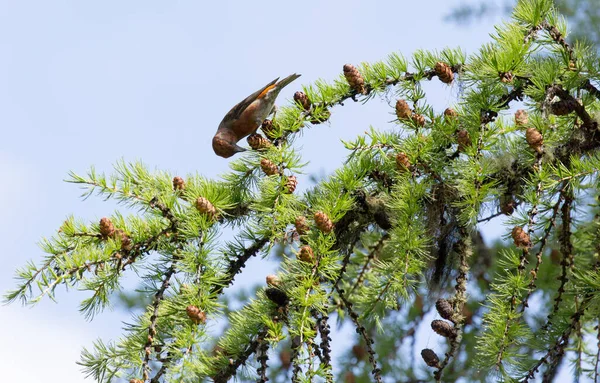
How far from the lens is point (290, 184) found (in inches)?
72.1

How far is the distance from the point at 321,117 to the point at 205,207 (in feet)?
1.42

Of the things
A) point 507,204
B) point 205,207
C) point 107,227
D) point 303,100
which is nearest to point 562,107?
point 507,204

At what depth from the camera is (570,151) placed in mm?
1911

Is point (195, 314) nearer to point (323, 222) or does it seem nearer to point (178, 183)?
point (323, 222)

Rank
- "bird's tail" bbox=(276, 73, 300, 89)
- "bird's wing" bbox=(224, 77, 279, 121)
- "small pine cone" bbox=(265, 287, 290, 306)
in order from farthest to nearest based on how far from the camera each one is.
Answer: "bird's tail" bbox=(276, 73, 300, 89)
"bird's wing" bbox=(224, 77, 279, 121)
"small pine cone" bbox=(265, 287, 290, 306)

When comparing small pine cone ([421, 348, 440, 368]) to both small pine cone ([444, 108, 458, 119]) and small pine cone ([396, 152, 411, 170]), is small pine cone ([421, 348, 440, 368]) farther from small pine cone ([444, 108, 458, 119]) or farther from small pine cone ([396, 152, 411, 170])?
small pine cone ([444, 108, 458, 119])

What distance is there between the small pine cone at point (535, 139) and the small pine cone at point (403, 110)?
0.32m

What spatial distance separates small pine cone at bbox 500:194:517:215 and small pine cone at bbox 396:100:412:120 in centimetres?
31

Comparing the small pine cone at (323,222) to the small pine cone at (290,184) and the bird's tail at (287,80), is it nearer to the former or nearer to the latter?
the small pine cone at (290,184)

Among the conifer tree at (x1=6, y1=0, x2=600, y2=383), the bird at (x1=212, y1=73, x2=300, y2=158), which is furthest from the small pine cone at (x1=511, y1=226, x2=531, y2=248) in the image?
the bird at (x1=212, y1=73, x2=300, y2=158)

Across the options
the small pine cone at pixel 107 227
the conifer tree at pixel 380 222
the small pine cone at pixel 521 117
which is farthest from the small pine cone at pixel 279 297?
the small pine cone at pixel 521 117

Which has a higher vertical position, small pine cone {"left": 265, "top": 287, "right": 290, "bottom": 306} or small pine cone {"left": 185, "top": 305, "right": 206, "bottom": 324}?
small pine cone {"left": 265, "top": 287, "right": 290, "bottom": 306}

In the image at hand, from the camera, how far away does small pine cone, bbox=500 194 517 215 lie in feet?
6.28

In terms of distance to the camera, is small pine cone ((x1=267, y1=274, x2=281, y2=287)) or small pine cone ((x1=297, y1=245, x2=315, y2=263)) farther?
small pine cone ((x1=267, y1=274, x2=281, y2=287))
